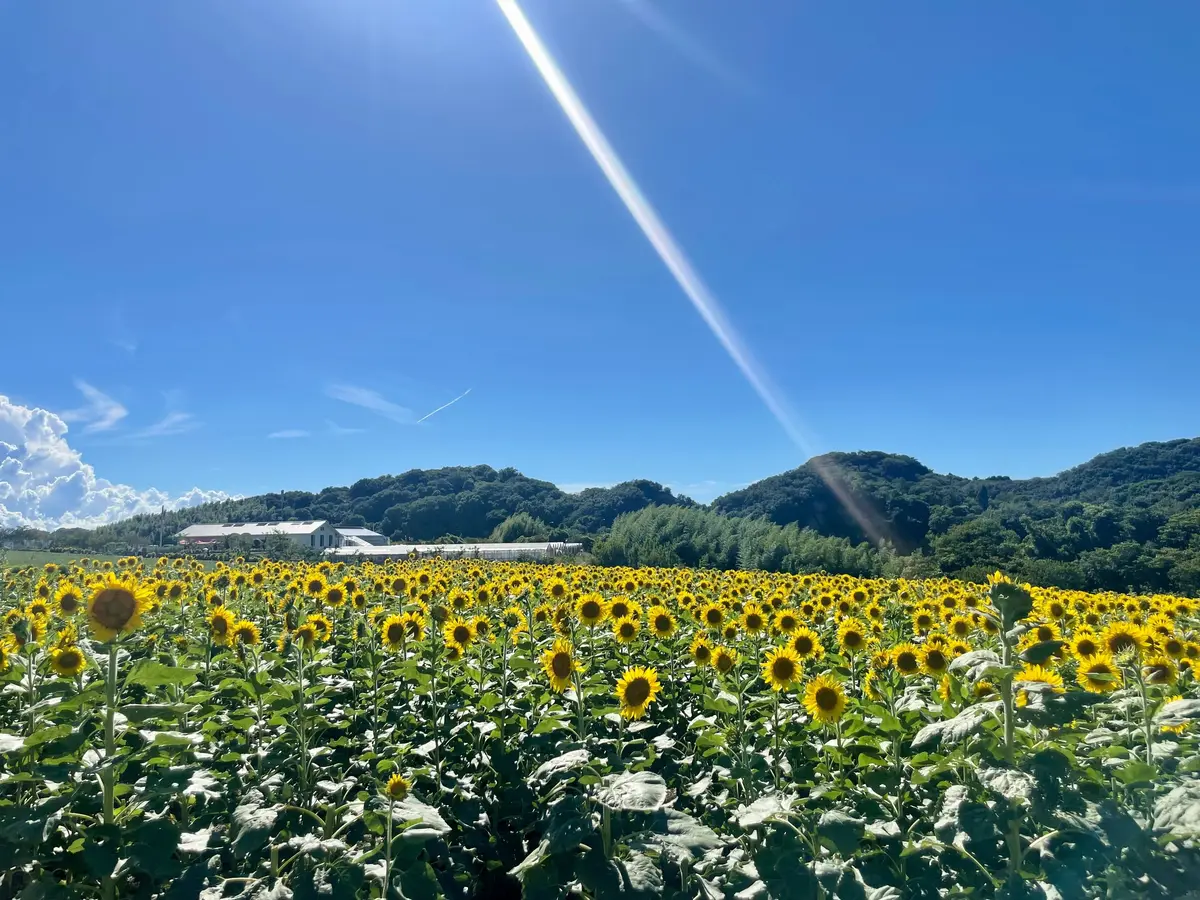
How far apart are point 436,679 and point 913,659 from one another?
3723 mm

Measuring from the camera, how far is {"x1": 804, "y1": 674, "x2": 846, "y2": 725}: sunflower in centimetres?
439

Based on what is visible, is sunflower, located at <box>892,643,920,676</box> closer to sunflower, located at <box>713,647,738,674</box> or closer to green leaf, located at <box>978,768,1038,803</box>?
sunflower, located at <box>713,647,738,674</box>

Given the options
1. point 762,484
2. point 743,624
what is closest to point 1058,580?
point 743,624

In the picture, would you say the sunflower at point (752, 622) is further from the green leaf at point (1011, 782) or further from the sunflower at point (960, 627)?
the green leaf at point (1011, 782)

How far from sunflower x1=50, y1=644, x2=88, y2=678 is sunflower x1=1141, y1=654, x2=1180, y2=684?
627 cm

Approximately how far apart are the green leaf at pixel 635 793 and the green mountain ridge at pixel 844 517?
2926mm

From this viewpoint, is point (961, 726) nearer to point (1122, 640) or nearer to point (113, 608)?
point (1122, 640)

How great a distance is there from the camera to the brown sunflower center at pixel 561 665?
4.82 meters

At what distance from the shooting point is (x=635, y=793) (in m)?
2.62

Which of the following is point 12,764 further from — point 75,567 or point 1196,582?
point 1196,582

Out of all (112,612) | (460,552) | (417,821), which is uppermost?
(460,552)

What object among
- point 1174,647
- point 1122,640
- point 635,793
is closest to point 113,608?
point 635,793

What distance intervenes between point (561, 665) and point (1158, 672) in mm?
3742

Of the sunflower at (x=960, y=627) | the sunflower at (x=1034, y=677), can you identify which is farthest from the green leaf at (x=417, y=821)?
the sunflower at (x=960, y=627)
